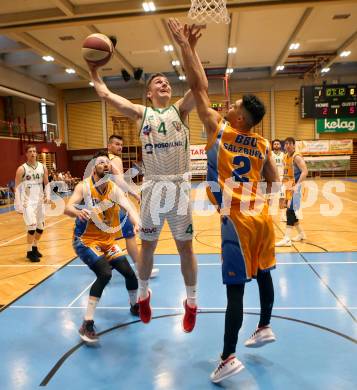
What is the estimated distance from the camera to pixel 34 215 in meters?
6.80

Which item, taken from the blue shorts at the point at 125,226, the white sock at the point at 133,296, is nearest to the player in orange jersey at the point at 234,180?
the white sock at the point at 133,296

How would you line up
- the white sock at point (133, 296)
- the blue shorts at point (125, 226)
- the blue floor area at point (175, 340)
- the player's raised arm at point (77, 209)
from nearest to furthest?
the blue floor area at point (175, 340), the player's raised arm at point (77, 209), the white sock at point (133, 296), the blue shorts at point (125, 226)

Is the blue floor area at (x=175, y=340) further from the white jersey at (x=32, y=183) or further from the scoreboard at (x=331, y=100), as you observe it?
the scoreboard at (x=331, y=100)

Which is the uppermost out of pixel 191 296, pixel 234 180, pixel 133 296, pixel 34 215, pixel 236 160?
pixel 236 160

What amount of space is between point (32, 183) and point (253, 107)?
5.55 metres

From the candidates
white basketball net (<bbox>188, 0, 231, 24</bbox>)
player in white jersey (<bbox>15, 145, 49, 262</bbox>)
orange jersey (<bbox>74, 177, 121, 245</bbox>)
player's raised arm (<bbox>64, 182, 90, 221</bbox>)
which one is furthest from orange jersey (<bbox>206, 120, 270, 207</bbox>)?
player in white jersey (<bbox>15, 145, 49, 262</bbox>)

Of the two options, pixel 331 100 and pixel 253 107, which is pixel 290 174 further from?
pixel 331 100

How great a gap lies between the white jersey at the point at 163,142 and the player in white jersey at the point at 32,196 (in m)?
4.30

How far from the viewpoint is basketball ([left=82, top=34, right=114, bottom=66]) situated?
3066mm

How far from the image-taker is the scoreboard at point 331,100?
21.0m

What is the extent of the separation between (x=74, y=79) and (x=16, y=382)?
22.5 meters

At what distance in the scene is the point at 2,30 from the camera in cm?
1324

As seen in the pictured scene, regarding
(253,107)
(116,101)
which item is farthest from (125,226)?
(253,107)

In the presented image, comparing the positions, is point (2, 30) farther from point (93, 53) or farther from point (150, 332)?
point (150, 332)
